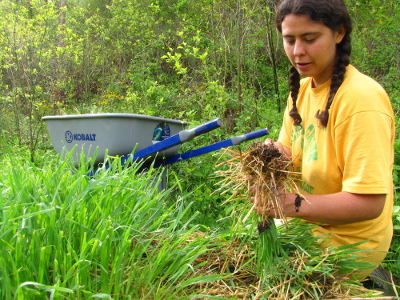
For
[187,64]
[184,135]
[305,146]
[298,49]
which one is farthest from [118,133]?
[187,64]

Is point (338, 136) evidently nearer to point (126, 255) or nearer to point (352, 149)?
point (352, 149)

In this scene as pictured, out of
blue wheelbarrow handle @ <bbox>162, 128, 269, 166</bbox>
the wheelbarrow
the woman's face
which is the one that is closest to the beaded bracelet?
the woman's face

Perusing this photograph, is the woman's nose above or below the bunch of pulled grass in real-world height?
above

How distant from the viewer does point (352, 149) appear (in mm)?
1366

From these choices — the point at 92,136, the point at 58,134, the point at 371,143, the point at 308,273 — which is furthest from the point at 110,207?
the point at 58,134

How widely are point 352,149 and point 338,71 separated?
337 mm

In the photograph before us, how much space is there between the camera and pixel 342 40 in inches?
61.6

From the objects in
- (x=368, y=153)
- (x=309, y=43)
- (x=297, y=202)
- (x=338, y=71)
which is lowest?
(x=297, y=202)

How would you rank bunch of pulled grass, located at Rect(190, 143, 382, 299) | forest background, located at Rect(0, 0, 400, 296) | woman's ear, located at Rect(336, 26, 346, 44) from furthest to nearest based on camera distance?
forest background, located at Rect(0, 0, 400, 296)
woman's ear, located at Rect(336, 26, 346, 44)
bunch of pulled grass, located at Rect(190, 143, 382, 299)

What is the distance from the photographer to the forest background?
4672 millimetres

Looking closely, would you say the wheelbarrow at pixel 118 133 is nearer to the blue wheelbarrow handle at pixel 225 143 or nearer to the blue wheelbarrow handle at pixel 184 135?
the blue wheelbarrow handle at pixel 225 143

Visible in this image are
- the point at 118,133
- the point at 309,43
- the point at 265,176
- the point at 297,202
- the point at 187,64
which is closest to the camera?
the point at 265,176

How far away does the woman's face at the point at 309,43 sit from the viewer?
4.74 feet

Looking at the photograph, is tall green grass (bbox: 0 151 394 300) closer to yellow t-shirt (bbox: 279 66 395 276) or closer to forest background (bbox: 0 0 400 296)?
yellow t-shirt (bbox: 279 66 395 276)
